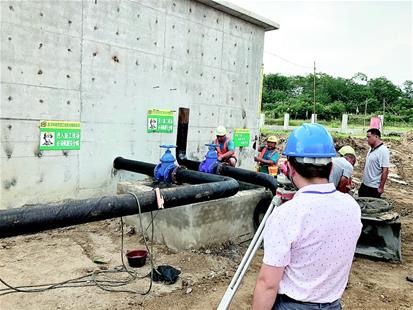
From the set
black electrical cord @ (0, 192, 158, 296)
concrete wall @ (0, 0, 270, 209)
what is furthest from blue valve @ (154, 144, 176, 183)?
concrete wall @ (0, 0, 270, 209)

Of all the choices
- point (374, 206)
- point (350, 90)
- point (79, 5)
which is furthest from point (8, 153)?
point (350, 90)

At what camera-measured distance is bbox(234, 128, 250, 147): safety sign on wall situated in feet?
32.0

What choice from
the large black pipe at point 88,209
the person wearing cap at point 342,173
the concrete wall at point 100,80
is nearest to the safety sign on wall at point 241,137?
the concrete wall at point 100,80

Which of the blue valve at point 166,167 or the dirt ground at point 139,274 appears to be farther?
the blue valve at point 166,167

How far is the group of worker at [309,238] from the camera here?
1.60 metres

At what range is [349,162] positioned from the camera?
510 centimetres

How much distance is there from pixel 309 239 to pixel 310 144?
0.44 metres

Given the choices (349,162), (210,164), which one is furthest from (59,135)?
(349,162)

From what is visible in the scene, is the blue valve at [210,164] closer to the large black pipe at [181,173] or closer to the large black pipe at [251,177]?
the large black pipe at [251,177]

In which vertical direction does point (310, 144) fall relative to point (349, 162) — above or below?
above

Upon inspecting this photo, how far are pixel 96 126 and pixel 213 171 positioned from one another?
2235 millimetres

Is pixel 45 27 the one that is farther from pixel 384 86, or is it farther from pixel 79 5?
pixel 384 86

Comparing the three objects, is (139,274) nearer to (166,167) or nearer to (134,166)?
(166,167)

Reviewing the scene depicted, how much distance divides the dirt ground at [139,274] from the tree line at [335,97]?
45.0 metres
